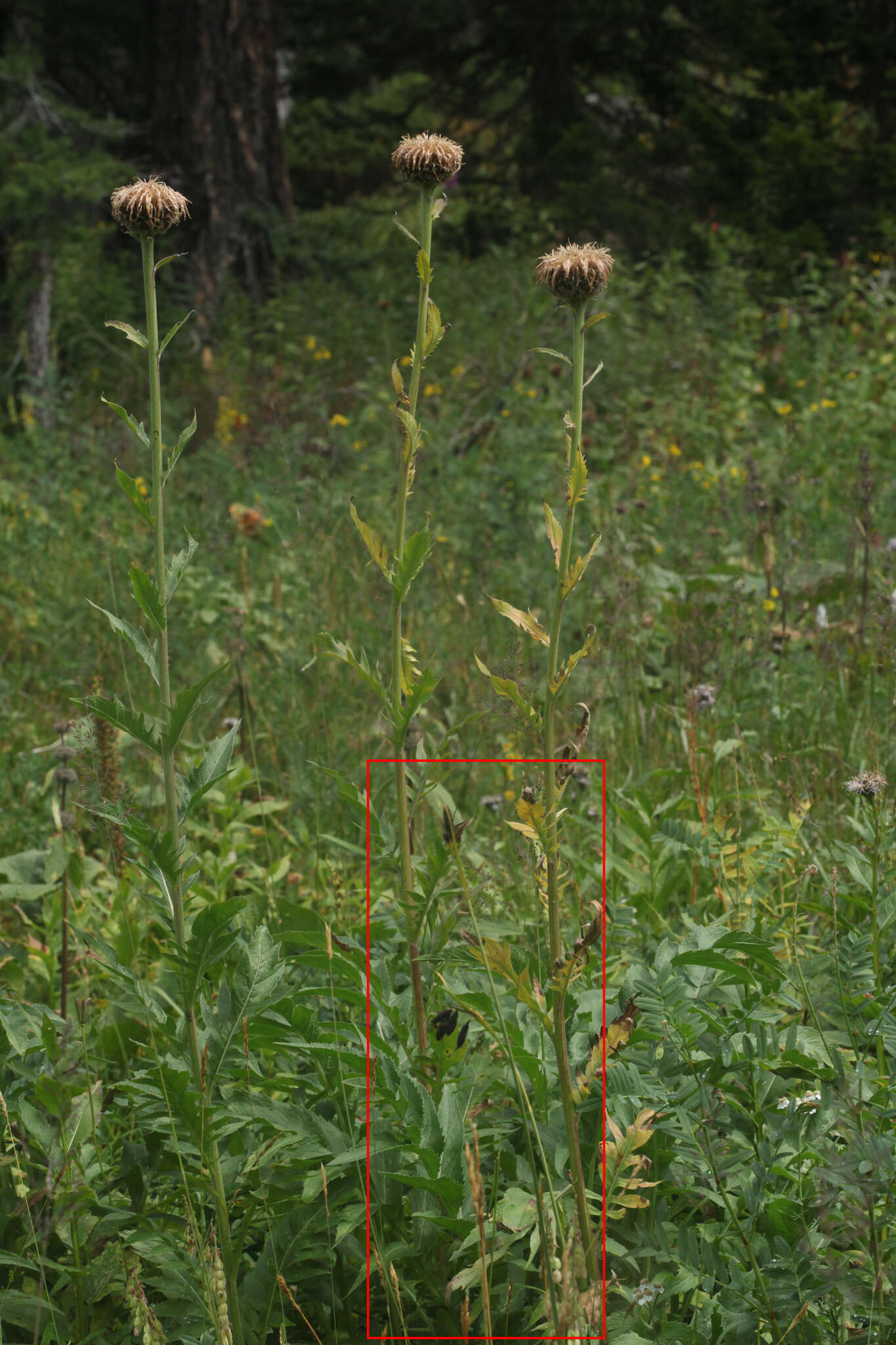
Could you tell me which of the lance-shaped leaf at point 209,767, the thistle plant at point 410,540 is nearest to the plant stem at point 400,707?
the thistle plant at point 410,540

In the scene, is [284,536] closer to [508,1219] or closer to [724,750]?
[724,750]

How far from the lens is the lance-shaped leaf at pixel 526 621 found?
1300 millimetres

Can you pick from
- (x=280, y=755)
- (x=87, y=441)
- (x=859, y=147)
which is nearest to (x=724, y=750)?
(x=280, y=755)

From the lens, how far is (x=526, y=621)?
1349 mm

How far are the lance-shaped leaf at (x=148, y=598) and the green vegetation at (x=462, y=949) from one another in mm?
205

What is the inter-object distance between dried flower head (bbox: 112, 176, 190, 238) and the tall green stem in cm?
2

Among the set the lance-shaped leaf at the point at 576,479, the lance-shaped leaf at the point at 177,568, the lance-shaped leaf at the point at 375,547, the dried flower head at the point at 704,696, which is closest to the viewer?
the lance-shaped leaf at the point at 576,479

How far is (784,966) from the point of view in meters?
1.89

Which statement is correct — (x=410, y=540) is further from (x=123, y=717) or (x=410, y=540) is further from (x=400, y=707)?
A: (x=123, y=717)

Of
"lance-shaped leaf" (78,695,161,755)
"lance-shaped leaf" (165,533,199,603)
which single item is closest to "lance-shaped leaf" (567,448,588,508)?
"lance-shaped leaf" (165,533,199,603)

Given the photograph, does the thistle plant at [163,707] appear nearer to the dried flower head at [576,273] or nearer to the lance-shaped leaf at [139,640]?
the lance-shaped leaf at [139,640]

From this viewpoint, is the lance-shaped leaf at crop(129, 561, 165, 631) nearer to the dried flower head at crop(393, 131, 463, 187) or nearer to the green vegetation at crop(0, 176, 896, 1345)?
the green vegetation at crop(0, 176, 896, 1345)

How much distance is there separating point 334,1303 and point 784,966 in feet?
2.83

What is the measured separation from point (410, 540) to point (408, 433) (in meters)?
0.15
